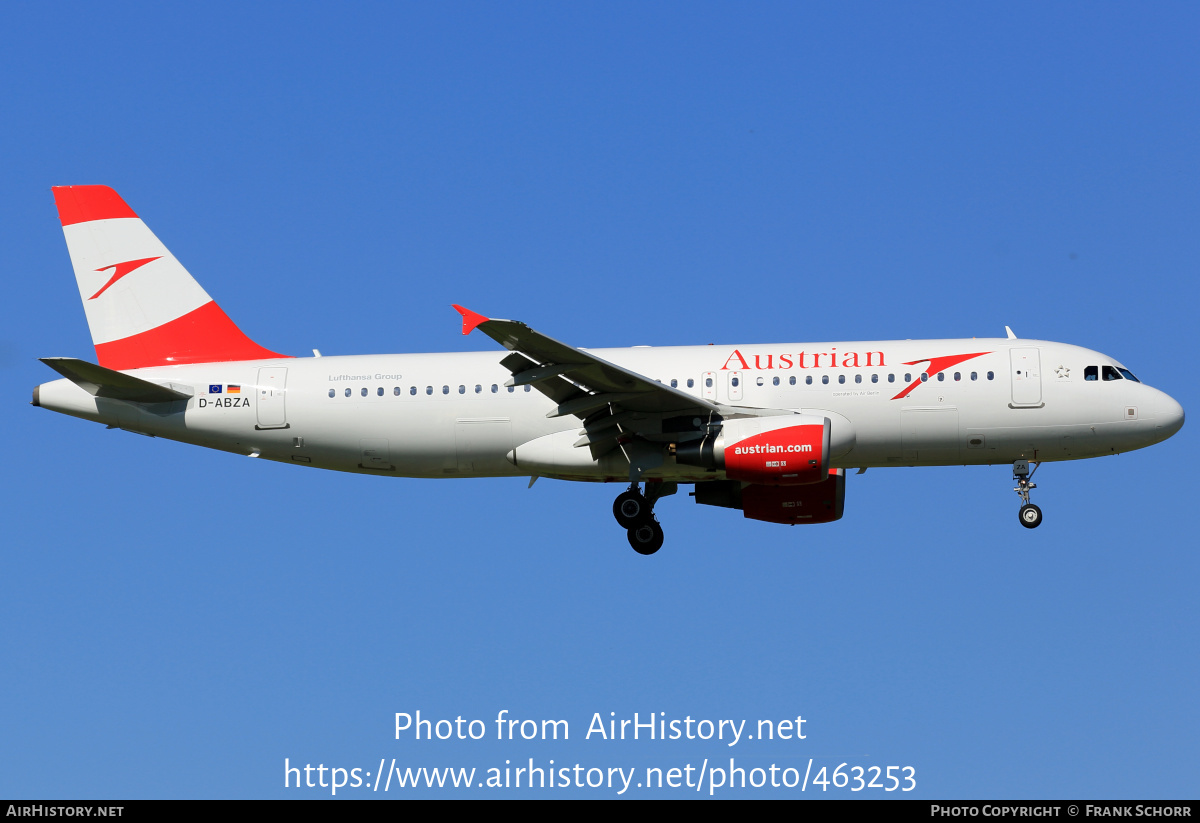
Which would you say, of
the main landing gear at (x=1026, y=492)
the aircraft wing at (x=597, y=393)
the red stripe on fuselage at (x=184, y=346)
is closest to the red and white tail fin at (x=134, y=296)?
the red stripe on fuselage at (x=184, y=346)

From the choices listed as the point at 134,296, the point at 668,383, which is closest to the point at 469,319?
the point at 668,383

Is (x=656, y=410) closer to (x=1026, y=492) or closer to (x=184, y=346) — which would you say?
(x=1026, y=492)

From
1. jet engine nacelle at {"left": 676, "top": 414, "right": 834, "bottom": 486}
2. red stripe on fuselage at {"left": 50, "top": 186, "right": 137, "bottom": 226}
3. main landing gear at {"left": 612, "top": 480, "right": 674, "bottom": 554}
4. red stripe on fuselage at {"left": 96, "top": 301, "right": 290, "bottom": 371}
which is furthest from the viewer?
red stripe on fuselage at {"left": 50, "top": 186, "right": 137, "bottom": 226}

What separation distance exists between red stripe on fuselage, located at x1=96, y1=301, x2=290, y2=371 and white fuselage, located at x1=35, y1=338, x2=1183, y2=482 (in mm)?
667

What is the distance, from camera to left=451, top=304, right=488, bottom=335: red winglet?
82.1 ft

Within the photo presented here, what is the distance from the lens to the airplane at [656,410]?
28688 mm

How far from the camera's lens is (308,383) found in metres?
31.0

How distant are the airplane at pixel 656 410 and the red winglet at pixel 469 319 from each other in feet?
6.77

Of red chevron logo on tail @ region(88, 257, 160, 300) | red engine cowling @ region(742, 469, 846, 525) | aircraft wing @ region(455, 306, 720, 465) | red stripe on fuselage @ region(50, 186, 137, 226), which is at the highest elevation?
red stripe on fuselage @ region(50, 186, 137, 226)

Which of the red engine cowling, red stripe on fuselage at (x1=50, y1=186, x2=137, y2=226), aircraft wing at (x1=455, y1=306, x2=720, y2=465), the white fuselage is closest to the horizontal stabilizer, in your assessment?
the white fuselage

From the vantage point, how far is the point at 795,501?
3206 cm

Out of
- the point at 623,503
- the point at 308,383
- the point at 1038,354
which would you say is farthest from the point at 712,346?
the point at 308,383

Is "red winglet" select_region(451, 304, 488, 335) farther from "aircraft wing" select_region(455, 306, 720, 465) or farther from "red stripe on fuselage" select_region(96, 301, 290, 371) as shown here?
"red stripe on fuselage" select_region(96, 301, 290, 371)

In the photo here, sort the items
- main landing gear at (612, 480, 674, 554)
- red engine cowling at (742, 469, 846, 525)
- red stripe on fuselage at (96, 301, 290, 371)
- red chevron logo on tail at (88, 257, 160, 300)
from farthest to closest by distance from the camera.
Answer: red chevron logo on tail at (88, 257, 160, 300), red stripe on fuselage at (96, 301, 290, 371), red engine cowling at (742, 469, 846, 525), main landing gear at (612, 480, 674, 554)
